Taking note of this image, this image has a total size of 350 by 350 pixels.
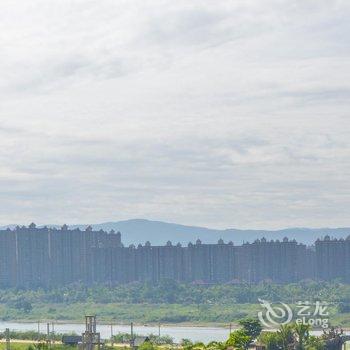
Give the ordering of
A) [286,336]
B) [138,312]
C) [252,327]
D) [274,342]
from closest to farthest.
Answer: [286,336] → [274,342] → [252,327] → [138,312]

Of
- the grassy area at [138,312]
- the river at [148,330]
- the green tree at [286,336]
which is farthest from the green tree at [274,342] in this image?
the grassy area at [138,312]

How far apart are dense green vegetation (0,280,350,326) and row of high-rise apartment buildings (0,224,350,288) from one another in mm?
6908

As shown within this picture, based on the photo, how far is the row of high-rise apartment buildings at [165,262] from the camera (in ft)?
463

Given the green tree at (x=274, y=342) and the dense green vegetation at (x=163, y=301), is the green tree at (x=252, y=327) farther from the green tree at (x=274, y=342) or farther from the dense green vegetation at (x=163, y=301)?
the dense green vegetation at (x=163, y=301)

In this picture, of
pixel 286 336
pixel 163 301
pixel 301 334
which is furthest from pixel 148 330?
pixel 301 334

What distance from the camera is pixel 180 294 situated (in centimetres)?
12369

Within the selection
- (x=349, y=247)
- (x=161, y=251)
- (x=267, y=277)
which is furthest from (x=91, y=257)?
(x=349, y=247)

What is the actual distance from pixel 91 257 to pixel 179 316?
4035cm

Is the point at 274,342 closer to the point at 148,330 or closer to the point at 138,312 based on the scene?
the point at 148,330

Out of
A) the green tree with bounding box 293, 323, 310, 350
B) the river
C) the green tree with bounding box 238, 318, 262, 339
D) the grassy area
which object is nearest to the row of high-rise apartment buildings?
the grassy area

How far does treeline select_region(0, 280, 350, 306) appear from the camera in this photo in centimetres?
11894

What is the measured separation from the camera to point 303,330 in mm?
49156

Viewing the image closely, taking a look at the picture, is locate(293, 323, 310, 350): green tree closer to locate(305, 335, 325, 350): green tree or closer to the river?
locate(305, 335, 325, 350): green tree

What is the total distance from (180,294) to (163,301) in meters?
2.48
